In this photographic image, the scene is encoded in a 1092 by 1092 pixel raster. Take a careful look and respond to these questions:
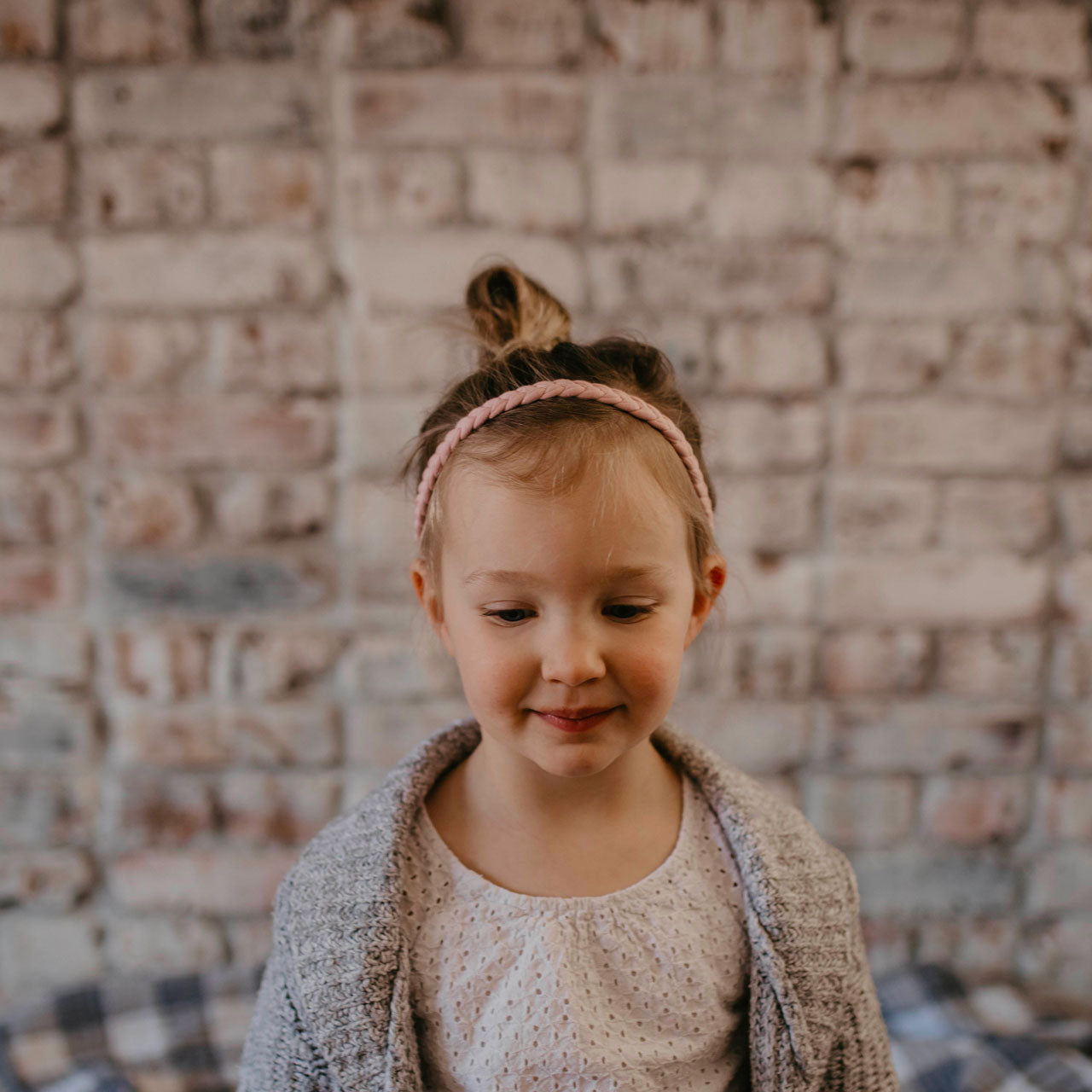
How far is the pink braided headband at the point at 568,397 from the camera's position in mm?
731

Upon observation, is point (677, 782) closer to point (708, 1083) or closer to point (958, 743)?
point (708, 1083)

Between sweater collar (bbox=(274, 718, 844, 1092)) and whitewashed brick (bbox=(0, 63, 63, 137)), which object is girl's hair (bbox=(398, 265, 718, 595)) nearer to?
sweater collar (bbox=(274, 718, 844, 1092))

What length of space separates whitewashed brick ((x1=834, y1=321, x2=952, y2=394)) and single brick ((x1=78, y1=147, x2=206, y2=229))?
2.88 feet

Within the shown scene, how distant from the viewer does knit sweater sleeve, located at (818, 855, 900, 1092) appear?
79cm

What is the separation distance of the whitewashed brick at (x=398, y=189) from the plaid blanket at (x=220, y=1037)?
108 cm

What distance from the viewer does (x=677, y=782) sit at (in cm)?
88

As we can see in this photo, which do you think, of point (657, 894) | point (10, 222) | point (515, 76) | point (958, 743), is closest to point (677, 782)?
point (657, 894)

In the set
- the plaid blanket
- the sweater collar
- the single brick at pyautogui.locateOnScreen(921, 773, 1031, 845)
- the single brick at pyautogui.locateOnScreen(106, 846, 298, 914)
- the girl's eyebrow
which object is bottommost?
the plaid blanket

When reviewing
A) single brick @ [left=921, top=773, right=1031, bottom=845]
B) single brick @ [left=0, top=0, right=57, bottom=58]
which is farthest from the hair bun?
single brick @ [left=921, top=773, right=1031, bottom=845]

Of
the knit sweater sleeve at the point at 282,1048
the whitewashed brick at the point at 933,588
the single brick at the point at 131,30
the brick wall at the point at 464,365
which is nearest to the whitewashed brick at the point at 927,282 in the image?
the brick wall at the point at 464,365

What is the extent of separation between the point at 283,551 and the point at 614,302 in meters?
0.56

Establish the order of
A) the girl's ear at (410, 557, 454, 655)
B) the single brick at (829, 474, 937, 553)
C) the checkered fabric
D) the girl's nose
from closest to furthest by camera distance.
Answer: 1. the girl's nose
2. the girl's ear at (410, 557, 454, 655)
3. the checkered fabric
4. the single brick at (829, 474, 937, 553)

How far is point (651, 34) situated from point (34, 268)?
2.83 feet

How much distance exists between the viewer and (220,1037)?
1.24m
